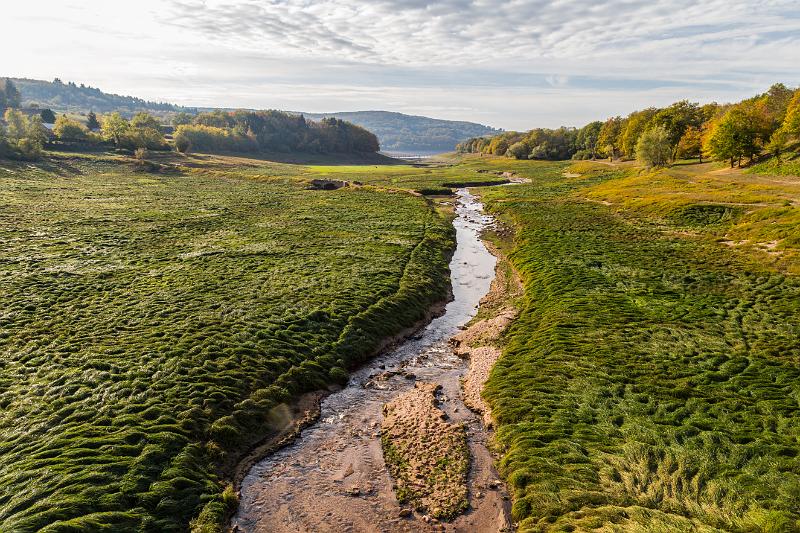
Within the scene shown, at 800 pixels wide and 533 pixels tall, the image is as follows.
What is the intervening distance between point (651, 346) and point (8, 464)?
3093 centimetres

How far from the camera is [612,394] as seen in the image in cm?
2198

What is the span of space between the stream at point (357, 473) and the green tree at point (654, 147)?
9711 cm

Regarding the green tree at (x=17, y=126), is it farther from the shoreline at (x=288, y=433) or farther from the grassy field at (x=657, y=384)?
the shoreline at (x=288, y=433)

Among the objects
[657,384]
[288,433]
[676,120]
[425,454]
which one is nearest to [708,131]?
[676,120]

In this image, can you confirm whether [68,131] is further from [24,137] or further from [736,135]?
[736,135]

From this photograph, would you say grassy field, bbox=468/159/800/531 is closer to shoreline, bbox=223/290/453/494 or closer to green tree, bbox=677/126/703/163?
shoreline, bbox=223/290/453/494

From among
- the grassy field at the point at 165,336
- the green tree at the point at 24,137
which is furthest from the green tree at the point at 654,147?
the green tree at the point at 24,137

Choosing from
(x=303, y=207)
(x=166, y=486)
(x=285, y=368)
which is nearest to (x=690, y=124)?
(x=303, y=207)

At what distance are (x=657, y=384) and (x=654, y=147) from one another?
96512mm

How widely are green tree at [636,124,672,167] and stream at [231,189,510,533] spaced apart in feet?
319

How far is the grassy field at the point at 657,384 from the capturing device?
51.2 feet

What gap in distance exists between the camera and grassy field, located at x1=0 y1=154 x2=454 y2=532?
16.0 m

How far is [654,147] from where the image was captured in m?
101

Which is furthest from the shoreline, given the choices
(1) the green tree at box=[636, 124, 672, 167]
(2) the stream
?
(1) the green tree at box=[636, 124, 672, 167]
